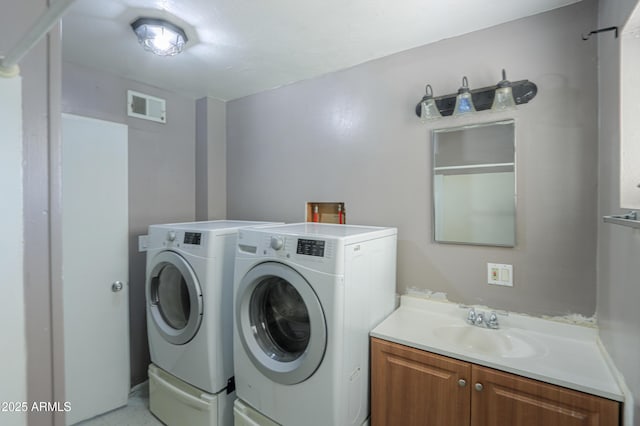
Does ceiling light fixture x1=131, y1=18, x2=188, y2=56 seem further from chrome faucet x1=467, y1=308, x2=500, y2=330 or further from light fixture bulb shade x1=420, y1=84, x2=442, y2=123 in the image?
chrome faucet x1=467, y1=308, x2=500, y2=330

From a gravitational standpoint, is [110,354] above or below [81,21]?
below

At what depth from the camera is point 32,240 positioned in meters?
0.79

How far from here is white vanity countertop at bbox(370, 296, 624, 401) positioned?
113 cm

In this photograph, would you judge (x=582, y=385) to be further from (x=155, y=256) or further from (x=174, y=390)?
(x=155, y=256)

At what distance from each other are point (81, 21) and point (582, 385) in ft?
9.10

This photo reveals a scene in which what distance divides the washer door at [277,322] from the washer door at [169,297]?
1.73 feet

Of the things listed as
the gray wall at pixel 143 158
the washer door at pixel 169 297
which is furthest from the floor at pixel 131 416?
the washer door at pixel 169 297

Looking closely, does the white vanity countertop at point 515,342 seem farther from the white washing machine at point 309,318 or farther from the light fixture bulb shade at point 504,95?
the light fixture bulb shade at point 504,95

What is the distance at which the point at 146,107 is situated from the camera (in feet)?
8.09

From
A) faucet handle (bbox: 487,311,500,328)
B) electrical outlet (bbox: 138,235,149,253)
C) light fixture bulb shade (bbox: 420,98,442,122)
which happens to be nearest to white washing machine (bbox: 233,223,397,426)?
faucet handle (bbox: 487,311,500,328)

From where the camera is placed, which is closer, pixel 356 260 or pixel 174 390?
pixel 356 260

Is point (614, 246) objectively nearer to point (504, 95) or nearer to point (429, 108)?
point (504, 95)

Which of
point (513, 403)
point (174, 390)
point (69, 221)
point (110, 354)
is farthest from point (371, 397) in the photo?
point (69, 221)

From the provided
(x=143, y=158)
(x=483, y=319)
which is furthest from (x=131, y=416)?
(x=483, y=319)
